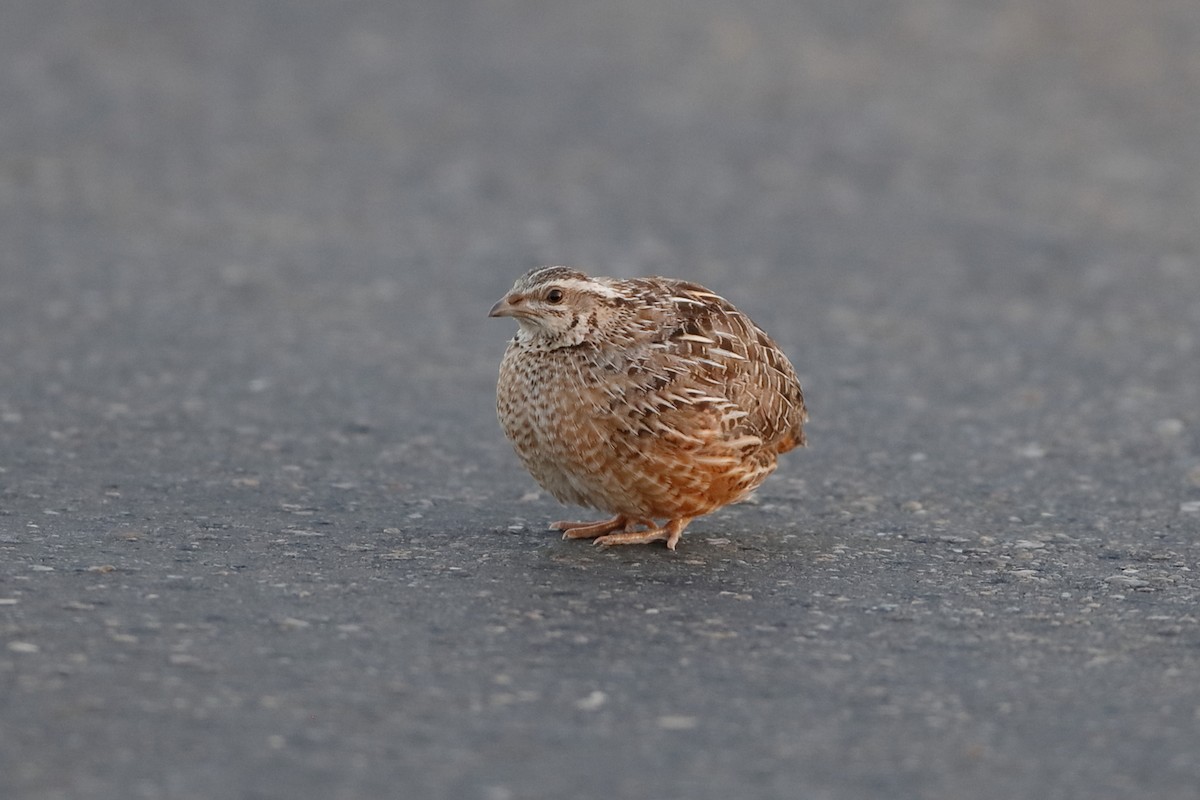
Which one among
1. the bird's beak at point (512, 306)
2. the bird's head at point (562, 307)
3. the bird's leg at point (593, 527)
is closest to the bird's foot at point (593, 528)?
the bird's leg at point (593, 527)

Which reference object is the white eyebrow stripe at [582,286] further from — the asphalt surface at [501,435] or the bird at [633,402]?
the asphalt surface at [501,435]

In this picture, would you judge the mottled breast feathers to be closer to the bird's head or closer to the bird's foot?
the bird's head

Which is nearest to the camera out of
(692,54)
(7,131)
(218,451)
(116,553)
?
(116,553)

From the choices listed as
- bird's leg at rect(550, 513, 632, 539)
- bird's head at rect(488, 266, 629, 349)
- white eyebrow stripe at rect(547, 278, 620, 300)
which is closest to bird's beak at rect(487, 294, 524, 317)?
bird's head at rect(488, 266, 629, 349)

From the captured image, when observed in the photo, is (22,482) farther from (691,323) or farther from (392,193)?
(392,193)

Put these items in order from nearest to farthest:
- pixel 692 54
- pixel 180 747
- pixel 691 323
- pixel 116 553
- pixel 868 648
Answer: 1. pixel 180 747
2. pixel 868 648
3. pixel 116 553
4. pixel 691 323
5. pixel 692 54

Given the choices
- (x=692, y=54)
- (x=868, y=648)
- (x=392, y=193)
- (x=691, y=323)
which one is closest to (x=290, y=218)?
(x=392, y=193)
